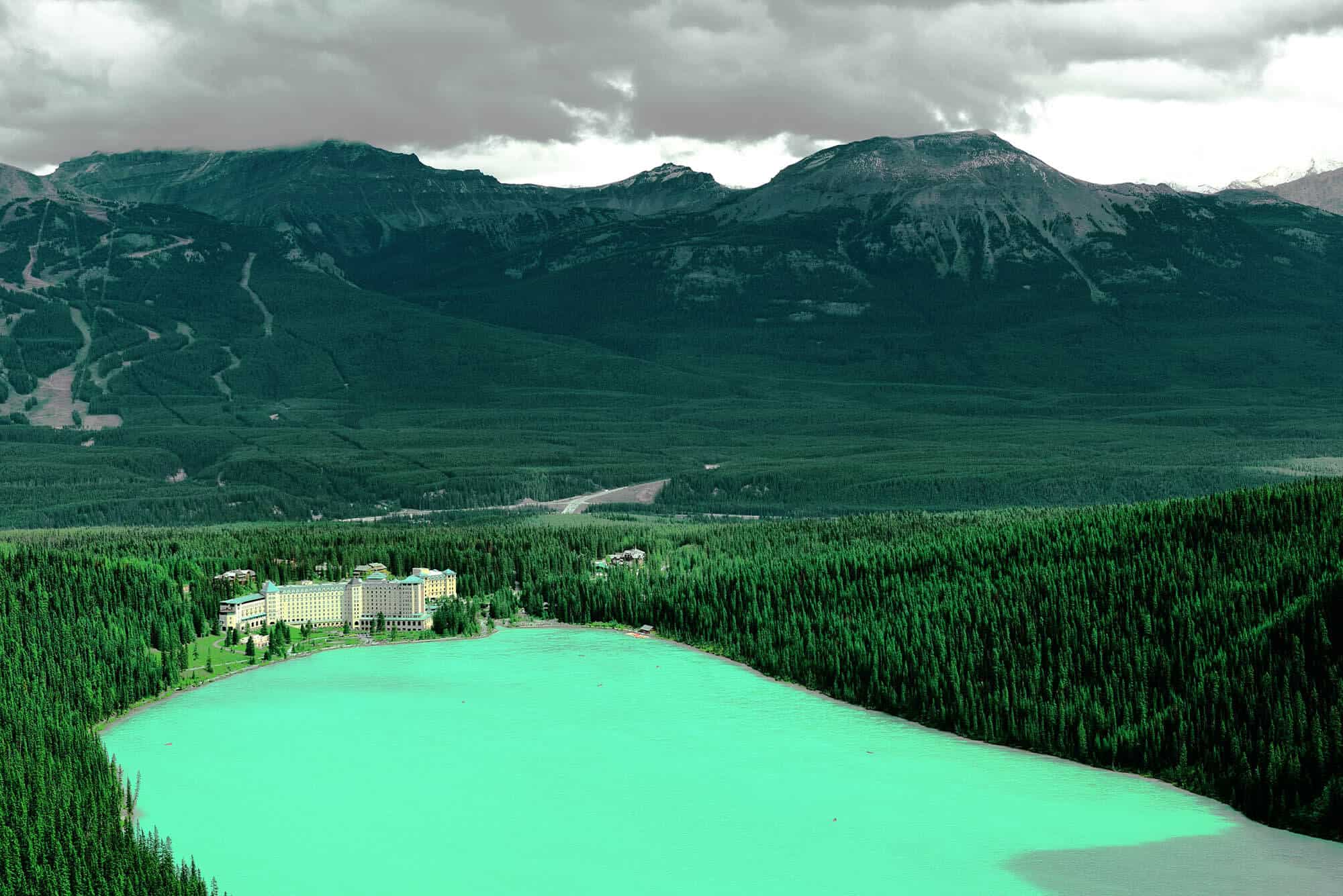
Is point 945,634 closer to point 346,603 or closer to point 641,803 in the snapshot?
point 641,803

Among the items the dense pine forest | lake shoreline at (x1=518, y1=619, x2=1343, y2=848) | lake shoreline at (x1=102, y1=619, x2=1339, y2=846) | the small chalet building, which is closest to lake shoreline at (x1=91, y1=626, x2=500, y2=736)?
lake shoreline at (x1=102, y1=619, x2=1339, y2=846)

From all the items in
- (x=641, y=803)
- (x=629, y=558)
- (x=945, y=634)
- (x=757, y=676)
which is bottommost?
(x=757, y=676)

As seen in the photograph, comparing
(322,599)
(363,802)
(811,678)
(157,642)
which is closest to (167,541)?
(322,599)

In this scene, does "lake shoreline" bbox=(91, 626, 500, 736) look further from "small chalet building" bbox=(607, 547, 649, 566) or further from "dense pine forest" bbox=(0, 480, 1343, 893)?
"small chalet building" bbox=(607, 547, 649, 566)

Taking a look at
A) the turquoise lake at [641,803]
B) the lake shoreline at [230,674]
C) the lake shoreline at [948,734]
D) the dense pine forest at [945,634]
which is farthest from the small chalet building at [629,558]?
the turquoise lake at [641,803]

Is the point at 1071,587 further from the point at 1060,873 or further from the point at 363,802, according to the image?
the point at 363,802

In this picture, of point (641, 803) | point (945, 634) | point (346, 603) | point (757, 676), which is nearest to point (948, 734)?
point (945, 634)

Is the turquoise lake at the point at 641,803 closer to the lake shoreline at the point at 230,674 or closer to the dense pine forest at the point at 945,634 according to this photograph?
the lake shoreline at the point at 230,674
